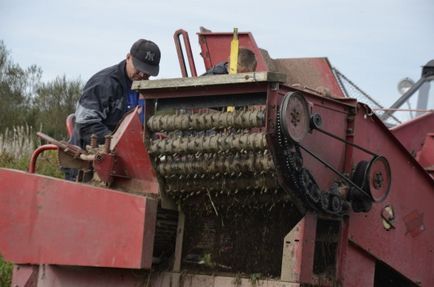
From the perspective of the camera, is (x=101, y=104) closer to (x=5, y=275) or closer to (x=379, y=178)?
(x=379, y=178)

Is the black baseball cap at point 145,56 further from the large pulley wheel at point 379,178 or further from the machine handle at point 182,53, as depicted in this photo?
the large pulley wheel at point 379,178

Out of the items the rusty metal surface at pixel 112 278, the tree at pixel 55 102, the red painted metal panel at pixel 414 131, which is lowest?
the rusty metal surface at pixel 112 278

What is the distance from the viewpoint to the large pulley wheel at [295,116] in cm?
402

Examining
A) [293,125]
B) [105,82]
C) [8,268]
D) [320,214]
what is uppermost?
[105,82]

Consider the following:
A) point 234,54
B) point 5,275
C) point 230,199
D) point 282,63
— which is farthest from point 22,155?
point 234,54

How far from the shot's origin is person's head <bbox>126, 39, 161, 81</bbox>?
5625 mm

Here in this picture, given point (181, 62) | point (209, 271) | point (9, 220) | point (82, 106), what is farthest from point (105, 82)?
point (209, 271)

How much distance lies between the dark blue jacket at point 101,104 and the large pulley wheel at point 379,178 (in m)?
1.75

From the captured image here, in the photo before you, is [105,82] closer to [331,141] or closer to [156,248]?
[156,248]

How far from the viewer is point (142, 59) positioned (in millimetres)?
5629

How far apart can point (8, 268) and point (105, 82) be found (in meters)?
2.58

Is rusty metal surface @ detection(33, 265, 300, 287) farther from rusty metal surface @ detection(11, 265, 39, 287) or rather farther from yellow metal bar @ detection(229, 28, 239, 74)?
yellow metal bar @ detection(229, 28, 239, 74)

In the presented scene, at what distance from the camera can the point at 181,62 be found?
600 centimetres

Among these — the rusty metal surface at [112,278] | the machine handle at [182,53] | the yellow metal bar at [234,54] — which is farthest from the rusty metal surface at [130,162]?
the machine handle at [182,53]
